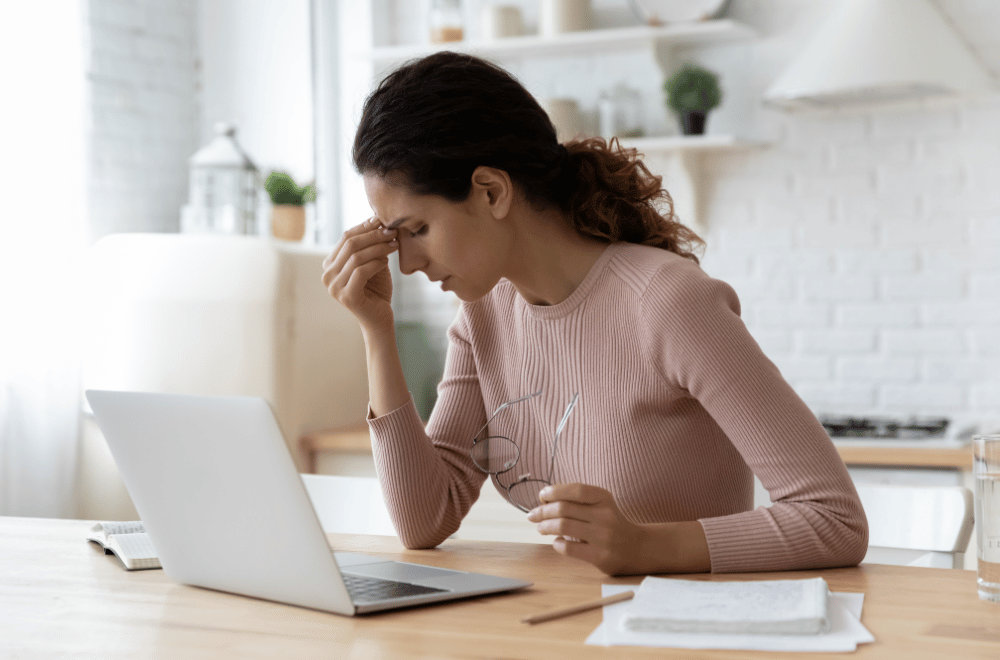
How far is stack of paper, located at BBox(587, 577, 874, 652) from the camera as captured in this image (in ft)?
2.87

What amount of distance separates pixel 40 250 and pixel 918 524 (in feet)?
7.25

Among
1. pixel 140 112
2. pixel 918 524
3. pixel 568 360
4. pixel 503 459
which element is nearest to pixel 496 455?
pixel 503 459

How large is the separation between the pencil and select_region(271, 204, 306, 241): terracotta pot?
2.39m

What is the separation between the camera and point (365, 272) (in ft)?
4.91

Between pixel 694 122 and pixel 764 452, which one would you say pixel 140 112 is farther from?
pixel 764 452

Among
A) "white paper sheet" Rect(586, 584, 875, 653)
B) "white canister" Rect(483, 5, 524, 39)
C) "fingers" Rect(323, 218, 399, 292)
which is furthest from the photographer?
"white canister" Rect(483, 5, 524, 39)

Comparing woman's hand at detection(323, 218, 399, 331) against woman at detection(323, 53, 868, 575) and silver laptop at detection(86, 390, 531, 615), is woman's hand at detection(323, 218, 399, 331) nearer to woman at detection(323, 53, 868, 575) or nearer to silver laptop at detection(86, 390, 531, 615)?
woman at detection(323, 53, 868, 575)

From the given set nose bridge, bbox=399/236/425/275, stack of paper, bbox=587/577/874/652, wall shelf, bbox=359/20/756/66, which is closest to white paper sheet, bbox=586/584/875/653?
stack of paper, bbox=587/577/874/652

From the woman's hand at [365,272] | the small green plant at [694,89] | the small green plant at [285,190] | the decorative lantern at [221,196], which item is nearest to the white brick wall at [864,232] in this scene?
the small green plant at [694,89]

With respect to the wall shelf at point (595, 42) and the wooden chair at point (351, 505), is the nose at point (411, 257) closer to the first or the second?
the wooden chair at point (351, 505)

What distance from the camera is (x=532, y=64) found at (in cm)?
330

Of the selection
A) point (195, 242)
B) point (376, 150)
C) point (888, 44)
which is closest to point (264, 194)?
point (195, 242)

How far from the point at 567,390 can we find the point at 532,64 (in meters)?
2.04

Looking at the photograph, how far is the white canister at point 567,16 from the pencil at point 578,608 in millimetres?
2358
